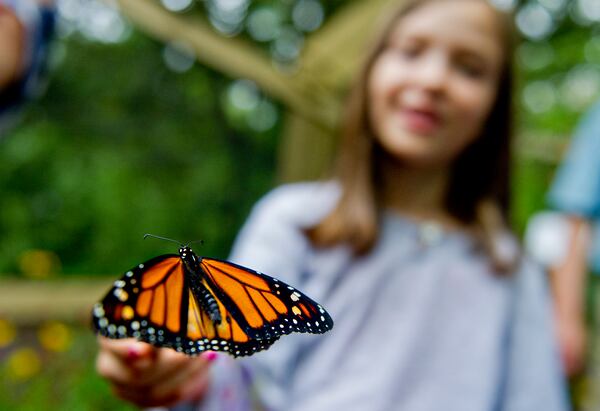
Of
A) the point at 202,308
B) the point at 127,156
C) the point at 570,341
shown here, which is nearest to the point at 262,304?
the point at 202,308

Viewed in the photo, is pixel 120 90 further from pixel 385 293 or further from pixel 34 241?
pixel 385 293

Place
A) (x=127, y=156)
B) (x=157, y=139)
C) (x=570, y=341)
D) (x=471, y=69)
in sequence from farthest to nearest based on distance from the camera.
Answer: (x=157, y=139) < (x=127, y=156) < (x=570, y=341) < (x=471, y=69)

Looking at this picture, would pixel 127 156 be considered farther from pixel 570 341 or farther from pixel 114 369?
pixel 114 369

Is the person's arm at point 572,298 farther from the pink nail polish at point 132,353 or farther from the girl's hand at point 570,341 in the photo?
the pink nail polish at point 132,353

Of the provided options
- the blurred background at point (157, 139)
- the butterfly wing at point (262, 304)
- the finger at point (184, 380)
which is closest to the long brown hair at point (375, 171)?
the finger at point (184, 380)

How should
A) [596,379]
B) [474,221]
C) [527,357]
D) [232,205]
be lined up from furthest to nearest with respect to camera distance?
1. [232,205]
2. [596,379]
3. [474,221]
4. [527,357]

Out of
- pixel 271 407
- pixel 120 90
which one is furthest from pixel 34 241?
pixel 271 407
